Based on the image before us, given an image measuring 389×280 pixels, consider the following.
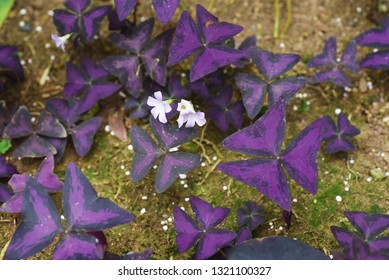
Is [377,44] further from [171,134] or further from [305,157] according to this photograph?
[171,134]

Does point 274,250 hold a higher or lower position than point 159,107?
lower

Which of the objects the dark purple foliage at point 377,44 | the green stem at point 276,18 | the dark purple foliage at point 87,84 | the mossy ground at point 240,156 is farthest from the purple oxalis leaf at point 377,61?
the dark purple foliage at point 87,84

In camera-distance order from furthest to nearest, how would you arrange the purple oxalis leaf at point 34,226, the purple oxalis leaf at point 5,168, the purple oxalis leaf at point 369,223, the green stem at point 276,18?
1. the green stem at point 276,18
2. the purple oxalis leaf at point 5,168
3. the purple oxalis leaf at point 369,223
4. the purple oxalis leaf at point 34,226

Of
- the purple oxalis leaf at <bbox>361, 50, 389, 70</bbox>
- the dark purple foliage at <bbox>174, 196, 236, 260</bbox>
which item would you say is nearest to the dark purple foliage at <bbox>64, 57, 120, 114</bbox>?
the dark purple foliage at <bbox>174, 196, 236, 260</bbox>

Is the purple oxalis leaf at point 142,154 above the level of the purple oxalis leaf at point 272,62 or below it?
below

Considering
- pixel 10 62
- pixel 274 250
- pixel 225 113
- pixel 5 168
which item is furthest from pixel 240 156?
pixel 10 62

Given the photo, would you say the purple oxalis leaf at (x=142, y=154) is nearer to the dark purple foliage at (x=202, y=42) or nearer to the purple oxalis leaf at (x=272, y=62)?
the dark purple foliage at (x=202, y=42)

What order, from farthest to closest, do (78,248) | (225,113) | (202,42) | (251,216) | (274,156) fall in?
(225,113)
(202,42)
(251,216)
(274,156)
(78,248)
